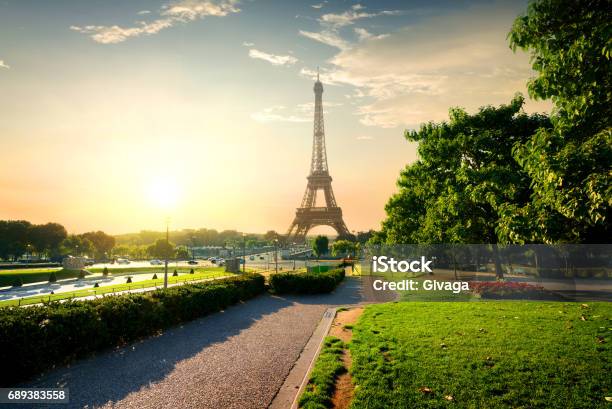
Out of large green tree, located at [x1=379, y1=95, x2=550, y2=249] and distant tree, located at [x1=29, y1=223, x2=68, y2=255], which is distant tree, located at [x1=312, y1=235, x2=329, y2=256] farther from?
large green tree, located at [x1=379, y1=95, x2=550, y2=249]

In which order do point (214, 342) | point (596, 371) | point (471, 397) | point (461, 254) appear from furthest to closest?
1. point (461, 254)
2. point (214, 342)
3. point (596, 371)
4. point (471, 397)

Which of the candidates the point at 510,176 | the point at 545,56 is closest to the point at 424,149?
the point at 510,176

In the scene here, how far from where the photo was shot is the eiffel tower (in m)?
76.5

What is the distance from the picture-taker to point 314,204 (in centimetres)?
7869

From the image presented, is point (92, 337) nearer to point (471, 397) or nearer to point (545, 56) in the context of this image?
point (471, 397)

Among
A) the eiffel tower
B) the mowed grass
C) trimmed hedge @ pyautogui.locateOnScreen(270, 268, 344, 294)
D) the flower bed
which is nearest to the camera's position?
the mowed grass

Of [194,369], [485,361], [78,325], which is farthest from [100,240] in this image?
[485,361]

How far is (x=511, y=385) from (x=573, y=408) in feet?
3.58

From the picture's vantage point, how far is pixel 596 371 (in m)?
7.32

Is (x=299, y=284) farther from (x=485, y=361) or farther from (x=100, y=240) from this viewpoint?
(x=100, y=240)

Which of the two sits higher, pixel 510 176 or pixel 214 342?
pixel 510 176

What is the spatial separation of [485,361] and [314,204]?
232 ft

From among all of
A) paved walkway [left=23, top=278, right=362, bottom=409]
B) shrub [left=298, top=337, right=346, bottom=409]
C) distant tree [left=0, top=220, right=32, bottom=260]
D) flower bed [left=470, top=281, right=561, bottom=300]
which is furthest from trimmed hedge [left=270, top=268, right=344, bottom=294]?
distant tree [left=0, top=220, right=32, bottom=260]

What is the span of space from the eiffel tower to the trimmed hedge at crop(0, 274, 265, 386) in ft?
198
